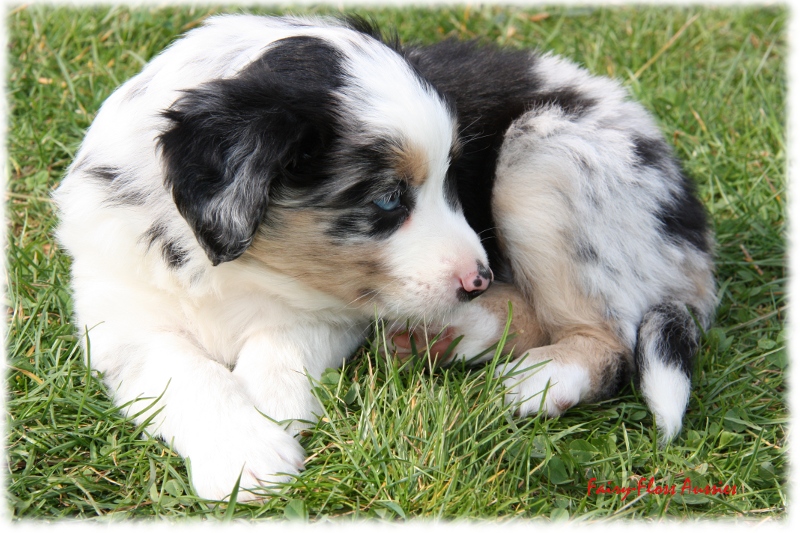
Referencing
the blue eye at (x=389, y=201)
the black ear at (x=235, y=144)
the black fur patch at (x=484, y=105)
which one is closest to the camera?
the black ear at (x=235, y=144)

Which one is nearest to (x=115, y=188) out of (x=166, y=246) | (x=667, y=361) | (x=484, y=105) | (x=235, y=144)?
(x=166, y=246)

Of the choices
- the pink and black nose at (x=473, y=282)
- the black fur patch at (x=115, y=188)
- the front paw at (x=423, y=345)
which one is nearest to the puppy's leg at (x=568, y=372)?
the front paw at (x=423, y=345)

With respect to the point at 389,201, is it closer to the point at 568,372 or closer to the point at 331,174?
the point at 331,174

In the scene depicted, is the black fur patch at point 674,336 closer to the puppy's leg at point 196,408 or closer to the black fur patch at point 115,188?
→ the puppy's leg at point 196,408

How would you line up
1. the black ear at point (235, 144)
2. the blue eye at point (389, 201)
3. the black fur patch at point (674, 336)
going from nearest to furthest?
1. the black ear at point (235, 144)
2. the blue eye at point (389, 201)
3. the black fur patch at point (674, 336)

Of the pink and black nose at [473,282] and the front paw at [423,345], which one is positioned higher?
the pink and black nose at [473,282]

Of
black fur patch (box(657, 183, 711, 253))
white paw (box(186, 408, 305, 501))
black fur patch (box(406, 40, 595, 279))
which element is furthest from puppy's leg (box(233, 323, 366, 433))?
black fur patch (box(657, 183, 711, 253))

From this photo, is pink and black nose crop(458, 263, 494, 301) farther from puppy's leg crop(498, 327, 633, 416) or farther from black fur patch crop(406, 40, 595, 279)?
black fur patch crop(406, 40, 595, 279)
